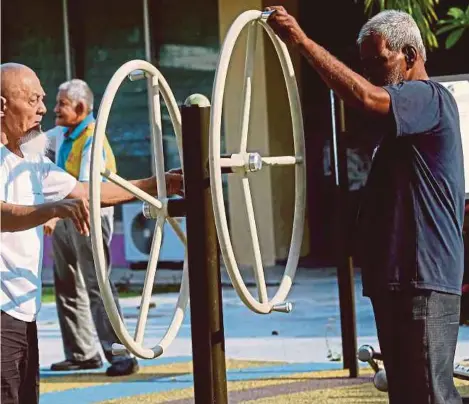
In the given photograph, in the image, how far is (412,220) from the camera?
13.9 ft

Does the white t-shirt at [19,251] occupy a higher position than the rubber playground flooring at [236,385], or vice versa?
the white t-shirt at [19,251]

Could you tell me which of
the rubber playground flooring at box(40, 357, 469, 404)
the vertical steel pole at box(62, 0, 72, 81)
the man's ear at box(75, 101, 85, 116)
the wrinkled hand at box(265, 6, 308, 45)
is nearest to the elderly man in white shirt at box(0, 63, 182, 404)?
the wrinkled hand at box(265, 6, 308, 45)

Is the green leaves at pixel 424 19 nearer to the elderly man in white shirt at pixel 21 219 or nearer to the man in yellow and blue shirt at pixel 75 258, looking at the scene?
the man in yellow and blue shirt at pixel 75 258

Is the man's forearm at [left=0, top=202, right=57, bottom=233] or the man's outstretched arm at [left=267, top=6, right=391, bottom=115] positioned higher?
the man's outstretched arm at [left=267, top=6, right=391, bottom=115]

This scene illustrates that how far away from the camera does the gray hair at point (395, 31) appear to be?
4.30 metres

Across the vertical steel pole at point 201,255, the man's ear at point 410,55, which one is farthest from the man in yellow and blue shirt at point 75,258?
the man's ear at point 410,55

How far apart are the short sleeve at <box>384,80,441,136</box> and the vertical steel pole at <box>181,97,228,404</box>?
2.24 feet

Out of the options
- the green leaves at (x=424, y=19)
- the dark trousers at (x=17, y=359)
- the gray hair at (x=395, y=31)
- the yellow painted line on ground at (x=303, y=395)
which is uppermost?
the green leaves at (x=424, y=19)

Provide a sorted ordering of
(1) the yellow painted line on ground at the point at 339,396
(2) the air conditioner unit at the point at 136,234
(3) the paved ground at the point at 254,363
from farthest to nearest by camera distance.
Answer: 1. (2) the air conditioner unit at the point at 136,234
2. (3) the paved ground at the point at 254,363
3. (1) the yellow painted line on ground at the point at 339,396

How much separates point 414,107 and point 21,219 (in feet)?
4.70

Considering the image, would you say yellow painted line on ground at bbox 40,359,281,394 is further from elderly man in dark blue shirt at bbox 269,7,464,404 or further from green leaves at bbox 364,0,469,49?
elderly man in dark blue shirt at bbox 269,7,464,404

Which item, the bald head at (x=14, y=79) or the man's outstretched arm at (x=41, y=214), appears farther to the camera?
the bald head at (x=14, y=79)

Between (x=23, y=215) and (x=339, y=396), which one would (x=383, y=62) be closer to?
(x=23, y=215)

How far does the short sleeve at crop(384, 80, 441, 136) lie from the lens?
4.09 meters
